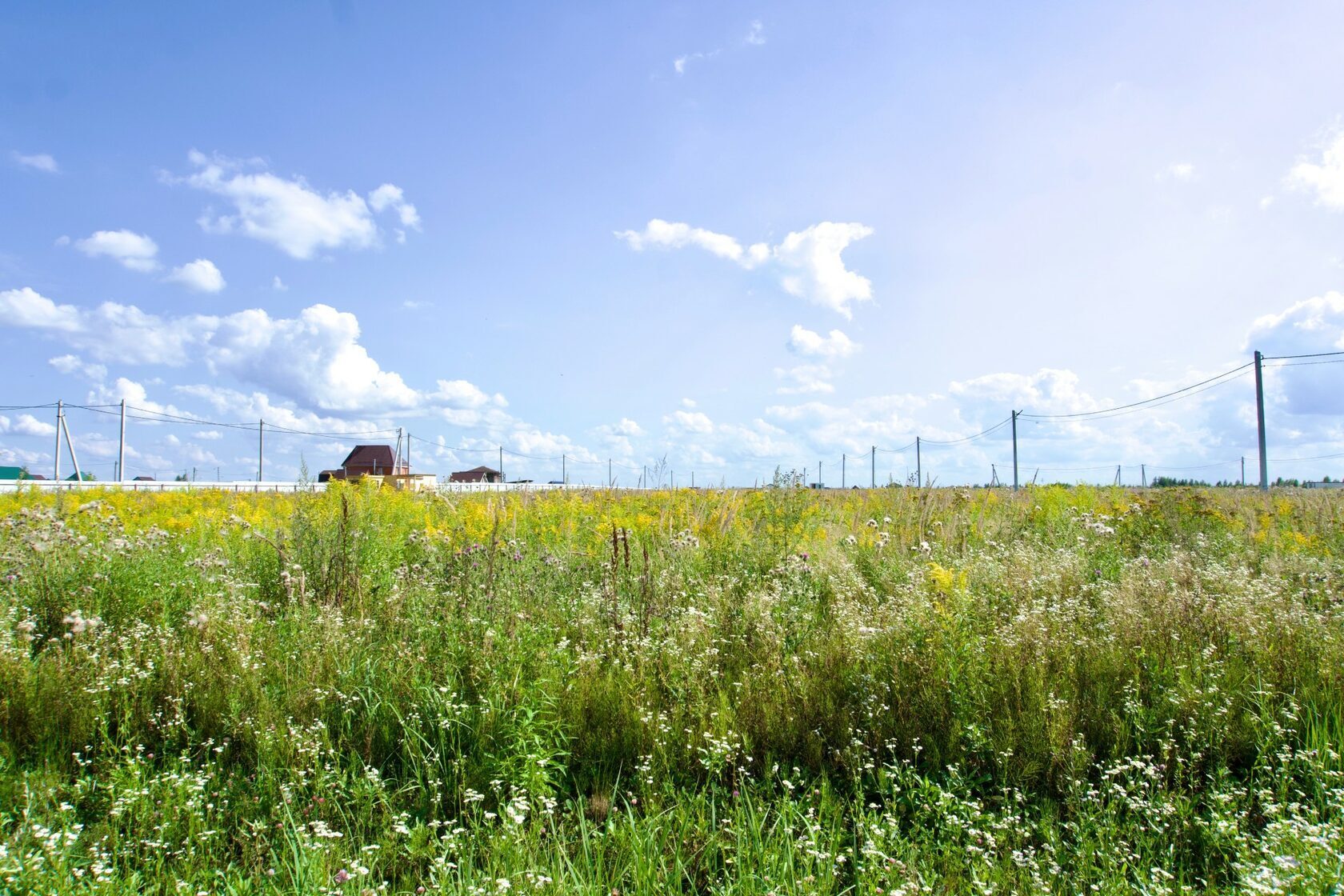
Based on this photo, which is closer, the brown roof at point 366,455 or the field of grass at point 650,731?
the field of grass at point 650,731

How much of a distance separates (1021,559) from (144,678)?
20.4ft

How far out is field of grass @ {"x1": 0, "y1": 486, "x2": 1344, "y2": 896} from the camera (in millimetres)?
2318

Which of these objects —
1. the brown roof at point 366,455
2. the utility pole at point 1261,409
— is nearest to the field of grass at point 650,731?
the utility pole at point 1261,409

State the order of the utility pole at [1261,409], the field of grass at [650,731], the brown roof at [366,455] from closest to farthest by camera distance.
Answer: the field of grass at [650,731], the utility pole at [1261,409], the brown roof at [366,455]

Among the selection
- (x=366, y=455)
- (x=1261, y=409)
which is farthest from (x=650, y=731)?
(x=366, y=455)

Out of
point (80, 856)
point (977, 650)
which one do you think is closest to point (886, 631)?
point (977, 650)

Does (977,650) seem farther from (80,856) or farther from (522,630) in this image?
(80,856)

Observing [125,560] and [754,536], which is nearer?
[125,560]

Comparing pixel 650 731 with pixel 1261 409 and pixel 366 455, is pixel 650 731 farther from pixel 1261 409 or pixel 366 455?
pixel 366 455

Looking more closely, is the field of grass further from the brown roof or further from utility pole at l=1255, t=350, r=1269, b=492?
the brown roof

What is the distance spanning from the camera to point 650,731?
123 inches

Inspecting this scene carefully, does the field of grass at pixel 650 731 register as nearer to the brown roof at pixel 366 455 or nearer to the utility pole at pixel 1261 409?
the utility pole at pixel 1261 409

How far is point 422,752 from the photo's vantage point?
2.99m

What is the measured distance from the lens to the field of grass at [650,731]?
2.32 meters
